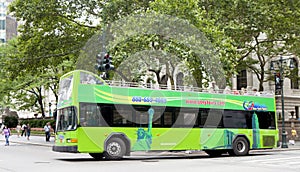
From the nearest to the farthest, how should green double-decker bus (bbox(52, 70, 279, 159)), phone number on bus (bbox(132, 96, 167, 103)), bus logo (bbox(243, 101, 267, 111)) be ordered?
green double-decker bus (bbox(52, 70, 279, 159)) < phone number on bus (bbox(132, 96, 167, 103)) < bus logo (bbox(243, 101, 267, 111))

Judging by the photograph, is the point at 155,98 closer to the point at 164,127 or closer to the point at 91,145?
the point at 164,127

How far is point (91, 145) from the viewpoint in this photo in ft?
60.4

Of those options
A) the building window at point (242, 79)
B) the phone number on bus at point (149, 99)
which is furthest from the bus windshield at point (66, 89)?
the building window at point (242, 79)

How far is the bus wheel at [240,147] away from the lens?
2255 centimetres

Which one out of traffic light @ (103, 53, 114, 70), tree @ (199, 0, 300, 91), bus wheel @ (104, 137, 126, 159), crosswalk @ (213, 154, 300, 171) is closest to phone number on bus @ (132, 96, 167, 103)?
bus wheel @ (104, 137, 126, 159)

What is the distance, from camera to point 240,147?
22.9 m

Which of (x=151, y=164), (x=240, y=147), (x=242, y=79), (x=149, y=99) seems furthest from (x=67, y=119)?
(x=242, y=79)

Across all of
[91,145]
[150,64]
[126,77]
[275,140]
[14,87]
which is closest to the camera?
A: [91,145]

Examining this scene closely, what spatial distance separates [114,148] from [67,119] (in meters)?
2.43

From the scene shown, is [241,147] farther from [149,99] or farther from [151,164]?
[151,164]

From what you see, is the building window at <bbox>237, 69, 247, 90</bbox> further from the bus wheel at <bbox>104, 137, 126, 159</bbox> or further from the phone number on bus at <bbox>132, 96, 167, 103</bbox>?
the bus wheel at <bbox>104, 137, 126, 159</bbox>

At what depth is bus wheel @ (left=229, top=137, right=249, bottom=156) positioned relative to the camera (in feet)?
74.0

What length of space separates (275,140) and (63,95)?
12.2 meters

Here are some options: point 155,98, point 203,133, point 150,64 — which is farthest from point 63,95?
point 150,64
